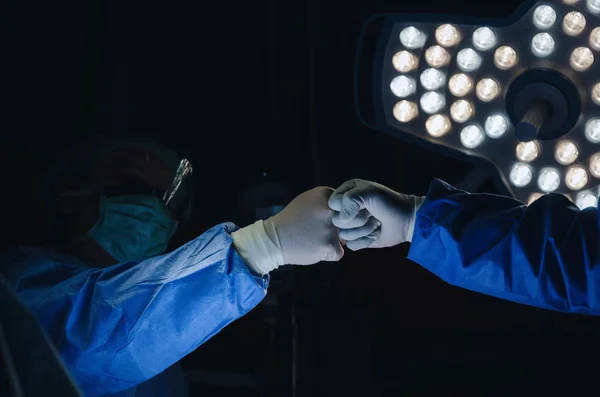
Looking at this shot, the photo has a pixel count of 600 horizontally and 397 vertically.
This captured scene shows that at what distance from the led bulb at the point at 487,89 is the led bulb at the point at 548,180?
27cm

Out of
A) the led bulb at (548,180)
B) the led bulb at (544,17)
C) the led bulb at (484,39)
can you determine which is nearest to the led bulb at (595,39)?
the led bulb at (544,17)

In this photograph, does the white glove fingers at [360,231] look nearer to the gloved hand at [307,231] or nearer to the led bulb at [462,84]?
the gloved hand at [307,231]

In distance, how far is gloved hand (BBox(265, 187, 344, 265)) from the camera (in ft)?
4.77

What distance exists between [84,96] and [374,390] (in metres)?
1.74

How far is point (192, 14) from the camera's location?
2629 millimetres

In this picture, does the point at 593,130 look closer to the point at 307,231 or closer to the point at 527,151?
the point at 527,151

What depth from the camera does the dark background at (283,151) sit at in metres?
2.21

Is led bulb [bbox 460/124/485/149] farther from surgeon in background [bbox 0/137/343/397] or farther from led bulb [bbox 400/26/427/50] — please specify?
surgeon in background [bbox 0/137/343/397]

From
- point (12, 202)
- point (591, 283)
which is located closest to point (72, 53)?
point (12, 202)

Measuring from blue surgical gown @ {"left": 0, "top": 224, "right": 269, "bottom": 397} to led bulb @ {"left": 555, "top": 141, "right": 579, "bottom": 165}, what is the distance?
3.09 ft

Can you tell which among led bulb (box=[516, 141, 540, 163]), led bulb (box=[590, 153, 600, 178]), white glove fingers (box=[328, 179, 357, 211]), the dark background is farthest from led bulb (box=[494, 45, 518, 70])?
white glove fingers (box=[328, 179, 357, 211])

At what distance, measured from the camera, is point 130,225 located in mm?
1781

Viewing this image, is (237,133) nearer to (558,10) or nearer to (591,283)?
(558,10)

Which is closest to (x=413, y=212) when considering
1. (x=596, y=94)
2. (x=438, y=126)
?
(x=438, y=126)
